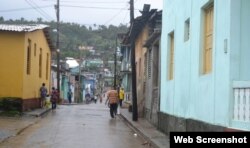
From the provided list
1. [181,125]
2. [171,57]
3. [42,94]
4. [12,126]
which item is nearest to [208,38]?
[181,125]

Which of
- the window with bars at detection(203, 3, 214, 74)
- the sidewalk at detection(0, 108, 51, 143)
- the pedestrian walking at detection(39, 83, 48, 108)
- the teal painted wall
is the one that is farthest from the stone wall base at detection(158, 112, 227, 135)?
the pedestrian walking at detection(39, 83, 48, 108)

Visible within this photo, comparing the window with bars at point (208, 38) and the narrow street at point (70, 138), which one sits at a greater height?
the window with bars at point (208, 38)

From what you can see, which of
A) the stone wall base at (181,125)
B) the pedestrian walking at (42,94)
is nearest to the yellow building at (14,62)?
the pedestrian walking at (42,94)

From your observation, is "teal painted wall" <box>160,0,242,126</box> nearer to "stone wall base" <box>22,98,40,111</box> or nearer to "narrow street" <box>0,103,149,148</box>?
"narrow street" <box>0,103,149,148</box>

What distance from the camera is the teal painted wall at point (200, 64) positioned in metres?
9.94

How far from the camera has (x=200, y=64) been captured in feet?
41.7

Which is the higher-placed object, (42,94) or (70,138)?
(42,94)

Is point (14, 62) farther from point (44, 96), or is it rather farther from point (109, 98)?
point (44, 96)

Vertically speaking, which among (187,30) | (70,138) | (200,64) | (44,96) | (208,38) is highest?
(187,30)

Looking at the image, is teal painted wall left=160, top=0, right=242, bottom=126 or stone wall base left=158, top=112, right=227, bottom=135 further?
stone wall base left=158, top=112, right=227, bottom=135

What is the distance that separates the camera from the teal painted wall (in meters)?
9.94

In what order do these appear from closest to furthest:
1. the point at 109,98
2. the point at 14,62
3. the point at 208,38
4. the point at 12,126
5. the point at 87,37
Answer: the point at 208,38, the point at 12,126, the point at 14,62, the point at 109,98, the point at 87,37

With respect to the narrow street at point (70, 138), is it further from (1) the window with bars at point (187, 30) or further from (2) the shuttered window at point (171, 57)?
(1) the window with bars at point (187, 30)

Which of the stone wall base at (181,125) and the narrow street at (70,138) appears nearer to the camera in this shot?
the stone wall base at (181,125)
